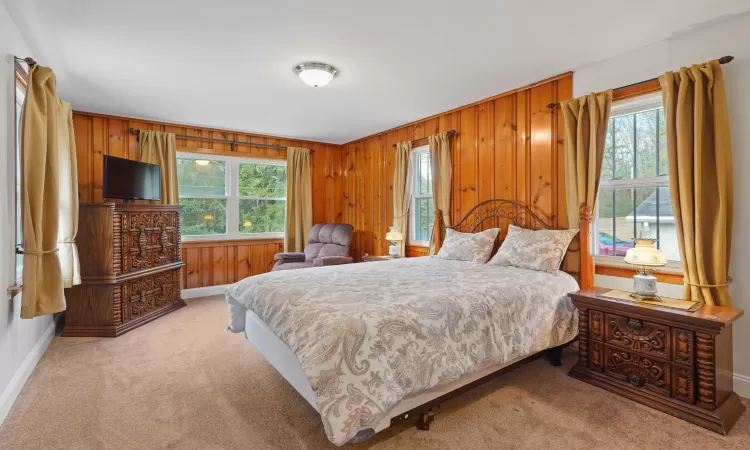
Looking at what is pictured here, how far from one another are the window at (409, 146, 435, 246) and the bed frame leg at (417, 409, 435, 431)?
2923 millimetres

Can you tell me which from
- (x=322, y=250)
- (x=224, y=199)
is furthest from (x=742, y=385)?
(x=224, y=199)

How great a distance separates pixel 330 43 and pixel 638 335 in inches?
112

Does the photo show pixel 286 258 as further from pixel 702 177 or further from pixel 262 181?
pixel 702 177

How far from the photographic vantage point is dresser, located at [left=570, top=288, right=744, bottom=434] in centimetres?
201

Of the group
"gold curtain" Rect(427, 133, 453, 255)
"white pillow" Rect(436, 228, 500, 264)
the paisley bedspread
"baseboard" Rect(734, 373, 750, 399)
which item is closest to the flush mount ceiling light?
the paisley bedspread

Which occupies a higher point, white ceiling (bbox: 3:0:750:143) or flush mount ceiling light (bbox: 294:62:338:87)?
white ceiling (bbox: 3:0:750:143)

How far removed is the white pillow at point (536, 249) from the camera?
2.93 metres

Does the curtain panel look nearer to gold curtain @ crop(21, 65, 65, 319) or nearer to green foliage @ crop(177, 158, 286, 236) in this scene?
gold curtain @ crop(21, 65, 65, 319)

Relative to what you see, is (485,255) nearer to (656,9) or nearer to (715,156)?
(715,156)

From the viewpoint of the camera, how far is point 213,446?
1.83 meters

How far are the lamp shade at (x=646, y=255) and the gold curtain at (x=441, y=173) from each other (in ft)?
6.80

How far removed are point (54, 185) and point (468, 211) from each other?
3684 millimetres

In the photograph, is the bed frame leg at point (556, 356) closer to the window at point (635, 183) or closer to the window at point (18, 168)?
the window at point (635, 183)

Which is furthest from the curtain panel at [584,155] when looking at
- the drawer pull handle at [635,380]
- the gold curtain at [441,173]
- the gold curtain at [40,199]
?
the gold curtain at [40,199]
